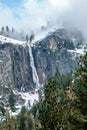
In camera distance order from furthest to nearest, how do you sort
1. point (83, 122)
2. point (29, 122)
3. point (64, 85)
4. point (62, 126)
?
point (64, 85)
point (29, 122)
point (62, 126)
point (83, 122)

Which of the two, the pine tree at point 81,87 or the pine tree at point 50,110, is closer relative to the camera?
the pine tree at point 81,87

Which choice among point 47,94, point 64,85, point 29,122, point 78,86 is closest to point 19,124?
point 29,122

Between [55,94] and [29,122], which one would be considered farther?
[29,122]

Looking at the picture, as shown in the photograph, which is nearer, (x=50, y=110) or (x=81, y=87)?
(x=81, y=87)

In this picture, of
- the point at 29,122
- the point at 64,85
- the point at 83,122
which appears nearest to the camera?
the point at 83,122

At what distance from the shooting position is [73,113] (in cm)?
3528

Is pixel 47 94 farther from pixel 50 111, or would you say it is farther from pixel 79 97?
pixel 79 97

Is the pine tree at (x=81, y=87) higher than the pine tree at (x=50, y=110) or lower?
higher

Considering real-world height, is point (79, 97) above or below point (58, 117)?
above

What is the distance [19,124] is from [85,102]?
105 metres

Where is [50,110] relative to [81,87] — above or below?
below

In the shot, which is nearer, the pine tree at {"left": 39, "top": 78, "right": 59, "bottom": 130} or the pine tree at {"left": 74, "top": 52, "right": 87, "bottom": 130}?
the pine tree at {"left": 74, "top": 52, "right": 87, "bottom": 130}

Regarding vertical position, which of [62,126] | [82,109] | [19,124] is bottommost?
[19,124]

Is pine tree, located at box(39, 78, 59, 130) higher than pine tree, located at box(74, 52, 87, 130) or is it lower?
lower
